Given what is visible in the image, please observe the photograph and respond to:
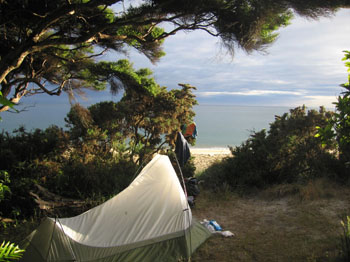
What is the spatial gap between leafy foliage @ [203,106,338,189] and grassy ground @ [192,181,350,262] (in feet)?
2.66

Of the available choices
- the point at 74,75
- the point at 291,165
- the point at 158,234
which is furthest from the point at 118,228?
the point at 74,75

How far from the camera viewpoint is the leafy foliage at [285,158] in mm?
8375

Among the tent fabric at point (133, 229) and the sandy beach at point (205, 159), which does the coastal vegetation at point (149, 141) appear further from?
the sandy beach at point (205, 159)

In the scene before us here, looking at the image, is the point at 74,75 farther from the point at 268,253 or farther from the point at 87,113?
the point at 268,253

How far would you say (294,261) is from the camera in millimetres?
4191

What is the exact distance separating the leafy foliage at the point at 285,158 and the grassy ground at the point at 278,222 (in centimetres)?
81

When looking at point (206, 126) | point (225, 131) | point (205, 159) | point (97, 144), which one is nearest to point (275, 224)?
point (97, 144)

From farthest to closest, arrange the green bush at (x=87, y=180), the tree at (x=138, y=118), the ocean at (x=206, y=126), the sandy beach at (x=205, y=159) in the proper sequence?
the ocean at (x=206, y=126)
the sandy beach at (x=205, y=159)
the tree at (x=138, y=118)
the green bush at (x=87, y=180)

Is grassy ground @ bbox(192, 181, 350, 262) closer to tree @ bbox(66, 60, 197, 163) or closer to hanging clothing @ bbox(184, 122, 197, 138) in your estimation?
hanging clothing @ bbox(184, 122, 197, 138)

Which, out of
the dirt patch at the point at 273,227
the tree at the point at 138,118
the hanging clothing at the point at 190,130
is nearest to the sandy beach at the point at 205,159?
the hanging clothing at the point at 190,130

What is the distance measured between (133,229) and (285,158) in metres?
6.20

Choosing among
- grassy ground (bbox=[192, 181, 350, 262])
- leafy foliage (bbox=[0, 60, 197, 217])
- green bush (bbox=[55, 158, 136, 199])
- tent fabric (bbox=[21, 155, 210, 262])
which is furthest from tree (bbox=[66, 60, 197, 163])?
tent fabric (bbox=[21, 155, 210, 262])

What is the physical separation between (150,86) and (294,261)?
677 centimetres

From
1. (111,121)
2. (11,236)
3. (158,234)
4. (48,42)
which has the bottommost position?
(11,236)
